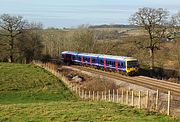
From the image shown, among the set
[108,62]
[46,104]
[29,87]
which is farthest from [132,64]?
[46,104]

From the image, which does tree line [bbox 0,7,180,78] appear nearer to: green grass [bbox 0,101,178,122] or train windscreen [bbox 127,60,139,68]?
train windscreen [bbox 127,60,139,68]

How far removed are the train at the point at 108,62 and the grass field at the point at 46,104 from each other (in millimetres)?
8623

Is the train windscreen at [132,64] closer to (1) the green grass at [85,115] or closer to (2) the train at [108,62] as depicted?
(2) the train at [108,62]

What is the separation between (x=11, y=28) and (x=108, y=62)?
1370 inches

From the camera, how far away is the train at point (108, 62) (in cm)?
4849

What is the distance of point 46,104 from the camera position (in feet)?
75.6

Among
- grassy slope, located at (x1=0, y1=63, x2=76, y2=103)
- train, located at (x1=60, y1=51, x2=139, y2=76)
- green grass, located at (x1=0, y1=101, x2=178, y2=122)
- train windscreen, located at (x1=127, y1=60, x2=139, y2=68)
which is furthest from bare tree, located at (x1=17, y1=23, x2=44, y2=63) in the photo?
green grass, located at (x1=0, y1=101, x2=178, y2=122)

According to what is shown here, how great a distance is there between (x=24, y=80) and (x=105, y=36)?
5407cm

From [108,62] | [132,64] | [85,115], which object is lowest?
[108,62]

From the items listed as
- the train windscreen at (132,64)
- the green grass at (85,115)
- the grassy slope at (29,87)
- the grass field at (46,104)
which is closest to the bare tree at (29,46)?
the grass field at (46,104)

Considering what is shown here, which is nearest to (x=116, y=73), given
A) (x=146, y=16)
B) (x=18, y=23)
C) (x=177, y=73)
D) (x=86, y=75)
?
(x=86, y=75)

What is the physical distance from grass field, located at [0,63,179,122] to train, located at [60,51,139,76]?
8.62 meters

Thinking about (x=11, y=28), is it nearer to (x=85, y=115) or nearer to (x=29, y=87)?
(x=29, y=87)

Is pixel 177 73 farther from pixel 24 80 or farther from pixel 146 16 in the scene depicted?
pixel 24 80
